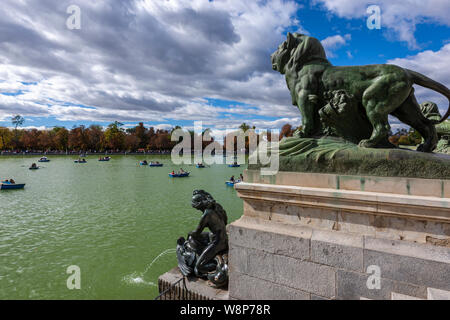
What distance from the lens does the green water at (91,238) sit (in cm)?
710

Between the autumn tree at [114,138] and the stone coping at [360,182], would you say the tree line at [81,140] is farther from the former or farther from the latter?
the stone coping at [360,182]

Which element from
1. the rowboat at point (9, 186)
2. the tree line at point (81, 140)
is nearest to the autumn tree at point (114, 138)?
the tree line at point (81, 140)

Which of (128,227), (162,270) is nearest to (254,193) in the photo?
(162,270)

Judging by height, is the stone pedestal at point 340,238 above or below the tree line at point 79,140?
below

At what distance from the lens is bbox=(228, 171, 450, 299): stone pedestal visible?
2.75 meters

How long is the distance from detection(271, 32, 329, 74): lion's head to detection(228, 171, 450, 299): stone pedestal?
1.83 m

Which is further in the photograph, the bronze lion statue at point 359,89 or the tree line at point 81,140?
the tree line at point 81,140

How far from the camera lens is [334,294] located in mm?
3102

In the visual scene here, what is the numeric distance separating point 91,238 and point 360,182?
10660 mm

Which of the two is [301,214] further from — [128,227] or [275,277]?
[128,227]

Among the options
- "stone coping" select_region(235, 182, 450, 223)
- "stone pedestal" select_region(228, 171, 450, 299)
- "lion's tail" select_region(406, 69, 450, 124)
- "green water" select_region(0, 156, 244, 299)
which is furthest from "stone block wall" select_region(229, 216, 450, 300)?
"green water" select_region(0, 156, 244, 299)

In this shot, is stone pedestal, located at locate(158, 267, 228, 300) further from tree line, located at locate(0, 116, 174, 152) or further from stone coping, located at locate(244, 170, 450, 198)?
tree line, located at locate(0, 116, 174, 152)

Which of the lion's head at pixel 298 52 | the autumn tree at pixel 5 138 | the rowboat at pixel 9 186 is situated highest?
the autumn tree at pixel 5 138

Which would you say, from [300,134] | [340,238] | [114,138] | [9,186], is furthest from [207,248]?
[114,138]
